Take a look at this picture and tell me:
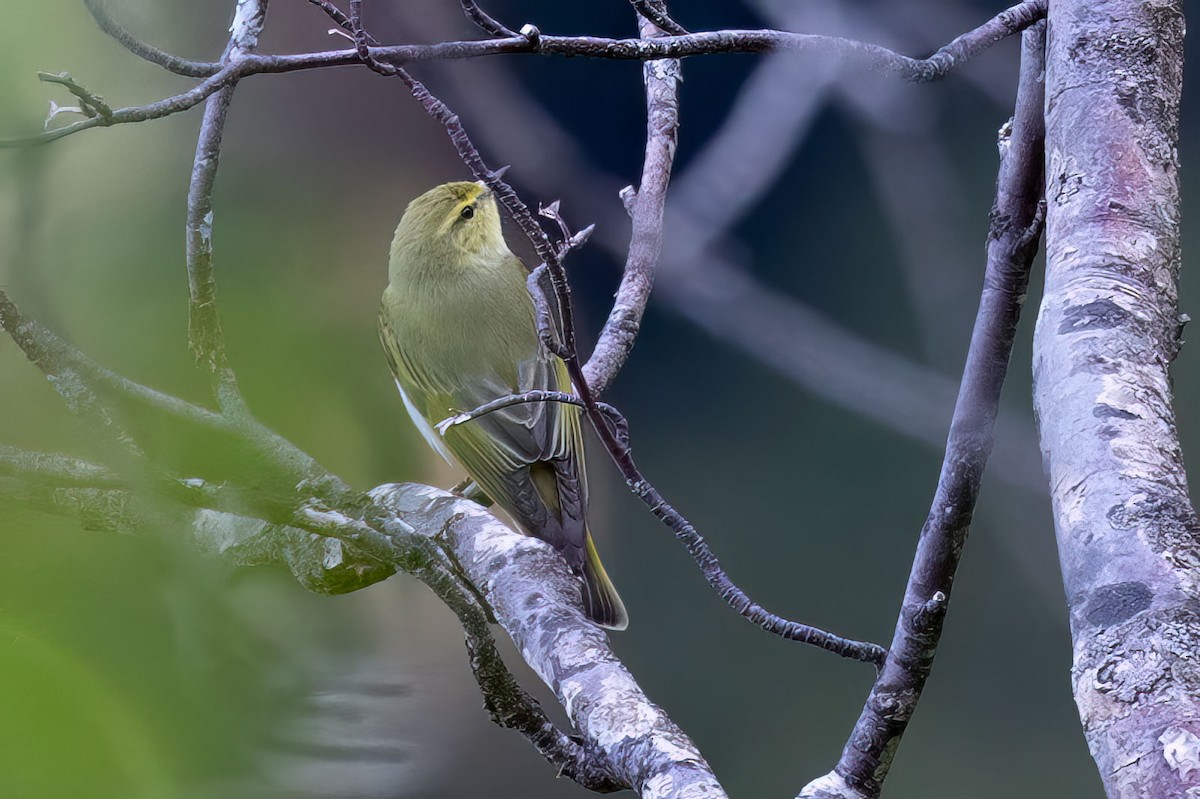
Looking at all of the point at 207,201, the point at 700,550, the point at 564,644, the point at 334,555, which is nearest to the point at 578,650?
the point at 564,644

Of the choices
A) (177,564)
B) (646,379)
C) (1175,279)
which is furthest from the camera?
(646,379)

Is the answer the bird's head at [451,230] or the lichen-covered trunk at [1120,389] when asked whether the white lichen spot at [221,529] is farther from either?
the lichen-covered trunk at [1120,389]

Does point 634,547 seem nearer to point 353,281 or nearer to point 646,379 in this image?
point 646,379

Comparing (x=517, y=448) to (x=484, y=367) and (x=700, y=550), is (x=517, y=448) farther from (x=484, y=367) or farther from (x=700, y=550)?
(x=700, y=550)

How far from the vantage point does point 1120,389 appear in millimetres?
496

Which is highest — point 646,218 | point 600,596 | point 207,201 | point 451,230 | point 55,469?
point 646,218

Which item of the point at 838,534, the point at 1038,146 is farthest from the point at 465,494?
the point at 1038,146

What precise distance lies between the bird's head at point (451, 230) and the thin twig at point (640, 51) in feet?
0.98

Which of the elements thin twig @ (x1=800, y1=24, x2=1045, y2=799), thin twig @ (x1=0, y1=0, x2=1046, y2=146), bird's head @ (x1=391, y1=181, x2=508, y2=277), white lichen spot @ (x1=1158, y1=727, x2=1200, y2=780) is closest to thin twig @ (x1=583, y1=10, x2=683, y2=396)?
bird's head @ (x1=391, y1=181, x2=508, y2=277)

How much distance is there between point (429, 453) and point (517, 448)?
0.31 feet

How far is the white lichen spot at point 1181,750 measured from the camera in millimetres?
351

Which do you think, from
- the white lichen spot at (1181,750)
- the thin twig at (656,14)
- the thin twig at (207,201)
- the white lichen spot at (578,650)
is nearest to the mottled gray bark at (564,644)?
the white lichen spot at (578,650)

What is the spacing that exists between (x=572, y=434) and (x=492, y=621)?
246 millimetres

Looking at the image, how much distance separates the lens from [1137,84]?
638mm
